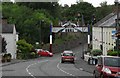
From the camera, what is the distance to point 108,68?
23.4 meters

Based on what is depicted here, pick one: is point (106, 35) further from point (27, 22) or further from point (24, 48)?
point (27, 22)

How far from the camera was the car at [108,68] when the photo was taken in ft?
75.6

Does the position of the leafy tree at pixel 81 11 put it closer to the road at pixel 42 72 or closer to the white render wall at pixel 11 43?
the white render wall at pixel 11 43

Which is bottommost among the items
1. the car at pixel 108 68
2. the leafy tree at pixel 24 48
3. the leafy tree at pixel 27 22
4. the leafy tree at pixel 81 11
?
the leafy tree at pixel 24 48

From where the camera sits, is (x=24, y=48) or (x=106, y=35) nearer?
(x=106, y=35)

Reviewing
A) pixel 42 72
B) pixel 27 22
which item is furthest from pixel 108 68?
pixel 27 22

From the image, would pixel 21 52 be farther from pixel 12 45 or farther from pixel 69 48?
pixel 69 48

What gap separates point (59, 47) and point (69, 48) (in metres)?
8.13

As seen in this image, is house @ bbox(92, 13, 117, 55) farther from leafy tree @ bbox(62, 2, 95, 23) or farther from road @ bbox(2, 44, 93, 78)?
leafy tree @ bbox(62, 2, 95, 23)

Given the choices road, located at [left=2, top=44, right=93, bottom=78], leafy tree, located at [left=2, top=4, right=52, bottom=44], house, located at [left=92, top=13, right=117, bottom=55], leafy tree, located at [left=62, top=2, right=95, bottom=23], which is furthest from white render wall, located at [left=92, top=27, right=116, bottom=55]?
A: leafy tree, located at [left=62, top=2, right=95, bottom=23]

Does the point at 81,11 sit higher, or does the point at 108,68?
the point at 81,11

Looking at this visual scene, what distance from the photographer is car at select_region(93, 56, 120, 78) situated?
23.1m

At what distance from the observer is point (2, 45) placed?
60.1m

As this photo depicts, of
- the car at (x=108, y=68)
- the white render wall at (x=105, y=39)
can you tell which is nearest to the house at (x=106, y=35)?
the white render wall at (x=105, y=39)
